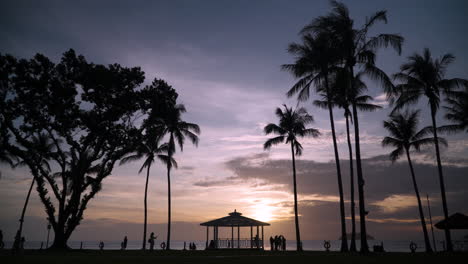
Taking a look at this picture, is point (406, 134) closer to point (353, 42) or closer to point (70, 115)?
point (353, 42)

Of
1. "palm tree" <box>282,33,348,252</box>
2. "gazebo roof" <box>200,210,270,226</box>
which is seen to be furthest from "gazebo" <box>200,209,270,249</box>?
"palm tree" <box>282,33,348,252</box>

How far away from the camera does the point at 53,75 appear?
28.7 meters

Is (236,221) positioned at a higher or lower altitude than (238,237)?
higher

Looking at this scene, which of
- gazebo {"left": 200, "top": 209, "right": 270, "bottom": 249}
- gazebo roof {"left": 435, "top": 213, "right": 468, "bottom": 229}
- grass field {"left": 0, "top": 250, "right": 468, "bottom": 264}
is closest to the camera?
grass field {"left": 0, "top": 250, "right": 468, "bottom": 264}

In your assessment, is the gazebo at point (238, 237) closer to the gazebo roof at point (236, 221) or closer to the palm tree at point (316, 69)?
the gazebo roof at point (236, 221)

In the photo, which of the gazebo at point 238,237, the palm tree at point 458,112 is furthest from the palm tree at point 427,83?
the gazebo at point 238,237

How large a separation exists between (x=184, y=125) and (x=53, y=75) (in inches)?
712

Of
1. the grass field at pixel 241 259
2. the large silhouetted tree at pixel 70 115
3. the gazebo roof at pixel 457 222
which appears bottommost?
the grass field at pixel 241 259

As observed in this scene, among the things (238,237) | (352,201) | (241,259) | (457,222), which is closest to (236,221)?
(238,237)

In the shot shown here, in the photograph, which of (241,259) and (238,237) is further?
(238,237)

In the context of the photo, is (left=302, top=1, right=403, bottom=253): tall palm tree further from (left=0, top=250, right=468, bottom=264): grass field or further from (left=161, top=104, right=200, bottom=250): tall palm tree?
(left=161, top=104, right=200, bottom=250): tall palm tree

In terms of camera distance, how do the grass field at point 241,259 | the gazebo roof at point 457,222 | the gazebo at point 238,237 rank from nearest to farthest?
the grass field at point 241,259, the gazebo roof at point 457,222, the gazebo at point 238,237

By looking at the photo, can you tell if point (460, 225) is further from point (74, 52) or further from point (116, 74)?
point (74, 52)

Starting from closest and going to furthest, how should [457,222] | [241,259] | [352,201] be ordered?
1. [241,259]
2. [457,222]
3. [352,201]
